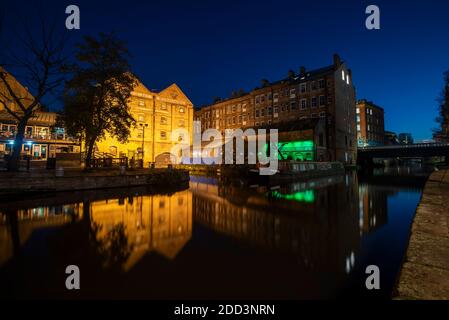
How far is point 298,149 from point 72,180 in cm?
3095

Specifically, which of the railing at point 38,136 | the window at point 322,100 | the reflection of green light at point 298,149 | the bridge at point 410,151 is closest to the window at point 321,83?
the window at point 322,100

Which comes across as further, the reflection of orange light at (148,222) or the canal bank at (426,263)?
the reflection of orange light at (148,222)

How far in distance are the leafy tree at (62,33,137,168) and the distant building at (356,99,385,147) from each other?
70.6 m

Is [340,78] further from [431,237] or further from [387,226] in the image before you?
[431,237]

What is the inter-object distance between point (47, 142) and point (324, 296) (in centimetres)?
3724

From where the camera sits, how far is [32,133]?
30609 millimetres

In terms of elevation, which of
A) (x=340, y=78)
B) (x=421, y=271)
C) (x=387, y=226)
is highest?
(x=340, y=78)

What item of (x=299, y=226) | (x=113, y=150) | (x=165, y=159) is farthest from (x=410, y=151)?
(x=113, y=150)

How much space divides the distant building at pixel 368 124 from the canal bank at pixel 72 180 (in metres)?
68.4

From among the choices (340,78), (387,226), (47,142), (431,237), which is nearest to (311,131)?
(340,78)

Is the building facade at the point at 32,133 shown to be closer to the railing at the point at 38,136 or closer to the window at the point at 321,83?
the railing at the point at 38,136

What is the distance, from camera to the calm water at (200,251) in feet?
12.9

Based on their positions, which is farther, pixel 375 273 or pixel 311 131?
pixel 311 131
